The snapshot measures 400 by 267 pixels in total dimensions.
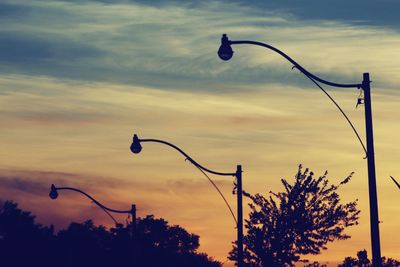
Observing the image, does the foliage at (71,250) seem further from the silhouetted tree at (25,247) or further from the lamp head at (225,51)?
the lamp head at (225,51)

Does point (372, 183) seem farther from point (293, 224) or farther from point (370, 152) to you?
point (293, 224)

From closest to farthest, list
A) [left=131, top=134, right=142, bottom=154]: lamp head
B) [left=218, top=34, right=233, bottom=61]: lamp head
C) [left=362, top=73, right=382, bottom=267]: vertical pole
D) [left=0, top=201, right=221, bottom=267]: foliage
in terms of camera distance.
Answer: [left=362, top=73, right=382, bottom=267]: vertical pole, [left=218, top=34, right=233, bottom=61]: lamp head, [left=131, top=134, right=142, bottom=154]: lamp head, [left=0, top=201, right=221, bottom=267]: foliage

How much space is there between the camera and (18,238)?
99625 mm

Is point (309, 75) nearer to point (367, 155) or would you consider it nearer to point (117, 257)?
point (367, 155)

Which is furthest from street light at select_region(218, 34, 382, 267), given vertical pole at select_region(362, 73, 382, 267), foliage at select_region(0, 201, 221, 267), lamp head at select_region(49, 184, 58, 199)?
foliage at select_region(0, 201, 221, 267)

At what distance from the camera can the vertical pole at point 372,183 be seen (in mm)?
24625

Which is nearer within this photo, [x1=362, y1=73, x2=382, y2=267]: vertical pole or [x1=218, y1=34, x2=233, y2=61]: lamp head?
[x1=362, y1=73, x2=382, y2=267]: vertical pole

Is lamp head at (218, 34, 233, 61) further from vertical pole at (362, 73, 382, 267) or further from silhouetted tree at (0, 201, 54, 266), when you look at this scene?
silhouetted tree at (0, 201, 54, 266)

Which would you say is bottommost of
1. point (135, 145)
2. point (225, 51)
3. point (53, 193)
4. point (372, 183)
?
point (372, 183)

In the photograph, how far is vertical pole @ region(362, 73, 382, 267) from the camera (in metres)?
24.6

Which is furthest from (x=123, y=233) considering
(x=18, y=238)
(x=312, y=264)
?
(x=312, y=264)

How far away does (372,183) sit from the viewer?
25.0 meters

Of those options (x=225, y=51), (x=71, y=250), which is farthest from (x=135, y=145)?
(x=71, y=250)

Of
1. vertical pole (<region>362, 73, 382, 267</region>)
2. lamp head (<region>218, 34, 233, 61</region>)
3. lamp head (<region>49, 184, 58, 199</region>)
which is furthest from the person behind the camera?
lamp head (<region>49, 184, 58, 199</region>)
